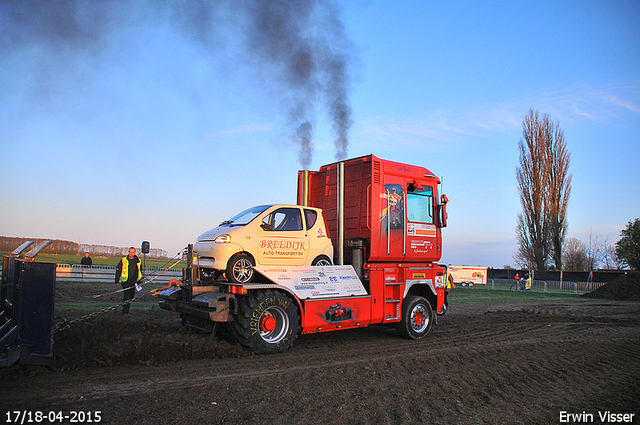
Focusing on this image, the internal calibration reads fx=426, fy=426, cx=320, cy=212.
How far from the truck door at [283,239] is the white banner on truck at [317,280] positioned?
0.34 m

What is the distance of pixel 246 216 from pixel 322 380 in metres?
3.60

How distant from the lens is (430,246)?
406 inches

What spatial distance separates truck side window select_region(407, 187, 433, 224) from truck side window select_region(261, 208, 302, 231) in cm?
283

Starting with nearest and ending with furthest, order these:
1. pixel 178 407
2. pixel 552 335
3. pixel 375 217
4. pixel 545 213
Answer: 1. pixel 178 407
2. pixel 375 217
3. pixel 552 335
4. pixel 545 213

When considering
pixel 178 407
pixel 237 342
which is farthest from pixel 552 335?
Answer: pixel 178 407

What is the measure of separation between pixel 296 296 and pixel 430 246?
4.12 m

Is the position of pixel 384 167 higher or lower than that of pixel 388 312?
higher

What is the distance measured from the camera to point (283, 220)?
840 centimetres

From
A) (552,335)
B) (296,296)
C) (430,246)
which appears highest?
(430,246)

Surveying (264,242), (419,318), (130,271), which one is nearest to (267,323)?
(264,242)

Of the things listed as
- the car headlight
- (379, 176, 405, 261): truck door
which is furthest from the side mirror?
the car headlight

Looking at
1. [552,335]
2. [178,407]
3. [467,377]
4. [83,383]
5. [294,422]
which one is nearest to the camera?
[294,422]

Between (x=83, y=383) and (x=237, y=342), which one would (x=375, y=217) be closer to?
(x=237, y=342)

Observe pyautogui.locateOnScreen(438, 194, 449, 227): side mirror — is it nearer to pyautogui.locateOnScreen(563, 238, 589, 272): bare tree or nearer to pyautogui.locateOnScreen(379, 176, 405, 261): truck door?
pyautogui.locateOnScreen(379, 176, 405, 261): truck door
